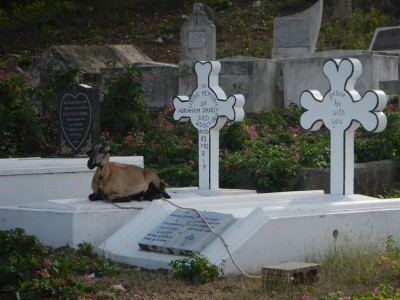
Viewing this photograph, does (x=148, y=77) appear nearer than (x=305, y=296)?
No

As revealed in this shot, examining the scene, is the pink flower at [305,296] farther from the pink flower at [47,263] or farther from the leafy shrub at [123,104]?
the leafy shrub at [123,104]

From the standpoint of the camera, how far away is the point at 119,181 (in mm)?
9727

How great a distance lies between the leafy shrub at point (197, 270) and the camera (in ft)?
24.9

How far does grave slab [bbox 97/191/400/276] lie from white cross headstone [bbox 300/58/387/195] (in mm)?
282

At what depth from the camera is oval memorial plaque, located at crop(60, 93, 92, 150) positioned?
37.5 ft

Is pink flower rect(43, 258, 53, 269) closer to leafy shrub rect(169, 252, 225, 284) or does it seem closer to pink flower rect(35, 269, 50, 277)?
pink flower rect(35, 269, 50, 277)

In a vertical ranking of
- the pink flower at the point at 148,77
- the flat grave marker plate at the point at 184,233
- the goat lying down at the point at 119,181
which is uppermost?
the pink flower at the point at 148,77

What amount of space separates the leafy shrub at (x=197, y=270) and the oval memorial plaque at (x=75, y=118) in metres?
4.06

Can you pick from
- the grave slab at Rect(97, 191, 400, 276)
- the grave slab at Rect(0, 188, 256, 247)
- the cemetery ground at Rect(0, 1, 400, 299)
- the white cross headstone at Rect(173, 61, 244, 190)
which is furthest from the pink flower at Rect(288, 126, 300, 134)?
the grave slab at Rect(0, 188, 256, 247)

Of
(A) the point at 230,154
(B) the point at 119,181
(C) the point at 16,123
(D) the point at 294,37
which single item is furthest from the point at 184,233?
(D) the point at 294,37

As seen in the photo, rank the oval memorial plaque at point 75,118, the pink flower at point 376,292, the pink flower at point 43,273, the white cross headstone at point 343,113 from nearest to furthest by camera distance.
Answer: the pink flower at point 376,292, the pink flower at point 43,273, the white cross headstone at point 343,113, the oval memorial plaque at point 75,118

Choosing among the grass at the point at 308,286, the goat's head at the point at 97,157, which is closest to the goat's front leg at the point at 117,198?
the goat's head at the point at 97,157

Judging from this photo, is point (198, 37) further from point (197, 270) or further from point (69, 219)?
point (197, 270)

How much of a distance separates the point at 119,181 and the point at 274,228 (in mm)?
2129
